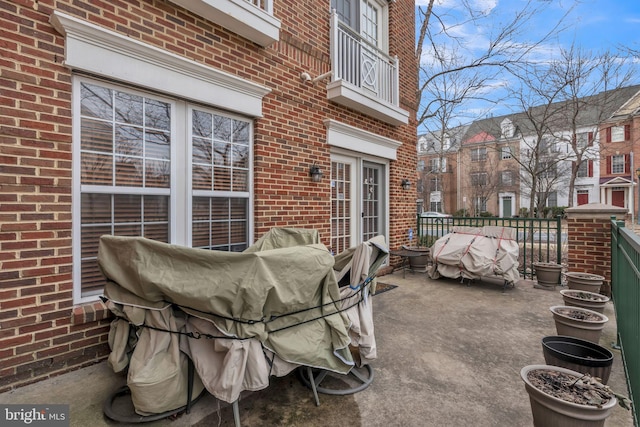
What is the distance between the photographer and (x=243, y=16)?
11.2 ft

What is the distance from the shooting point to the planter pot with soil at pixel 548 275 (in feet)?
16.9

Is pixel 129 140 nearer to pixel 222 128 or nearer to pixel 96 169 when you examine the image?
pixel 96 169

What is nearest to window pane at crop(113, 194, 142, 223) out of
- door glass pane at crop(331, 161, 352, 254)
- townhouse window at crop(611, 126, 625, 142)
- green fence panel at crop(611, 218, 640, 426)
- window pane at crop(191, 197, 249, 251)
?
window pane at crop(191, 197, 249, 251)

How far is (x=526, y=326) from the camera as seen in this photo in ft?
12.0

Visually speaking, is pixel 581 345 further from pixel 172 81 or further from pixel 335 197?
pixel 172 81

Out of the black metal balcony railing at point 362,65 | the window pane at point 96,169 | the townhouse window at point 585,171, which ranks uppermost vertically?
the townhouse window at point 585,171

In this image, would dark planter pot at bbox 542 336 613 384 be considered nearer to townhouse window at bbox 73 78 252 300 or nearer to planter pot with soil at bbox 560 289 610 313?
planter pot with soil at bbox 560 289 610 313

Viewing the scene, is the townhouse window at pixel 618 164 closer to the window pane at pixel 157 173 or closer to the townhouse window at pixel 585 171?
the townhouse window at pixel 585 171

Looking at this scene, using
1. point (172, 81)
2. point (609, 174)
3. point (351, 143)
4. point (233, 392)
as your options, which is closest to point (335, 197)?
point (351, 143)

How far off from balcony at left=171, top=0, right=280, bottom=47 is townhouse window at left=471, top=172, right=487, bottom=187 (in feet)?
85.3

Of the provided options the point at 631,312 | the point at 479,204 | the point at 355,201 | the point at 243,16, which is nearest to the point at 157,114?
the point at 243,16

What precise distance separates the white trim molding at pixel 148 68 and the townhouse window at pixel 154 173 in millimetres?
147

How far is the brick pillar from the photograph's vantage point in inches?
186

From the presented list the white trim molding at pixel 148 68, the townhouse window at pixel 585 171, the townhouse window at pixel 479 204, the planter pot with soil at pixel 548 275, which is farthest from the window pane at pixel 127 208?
the townhouse window at pixel 585 171
